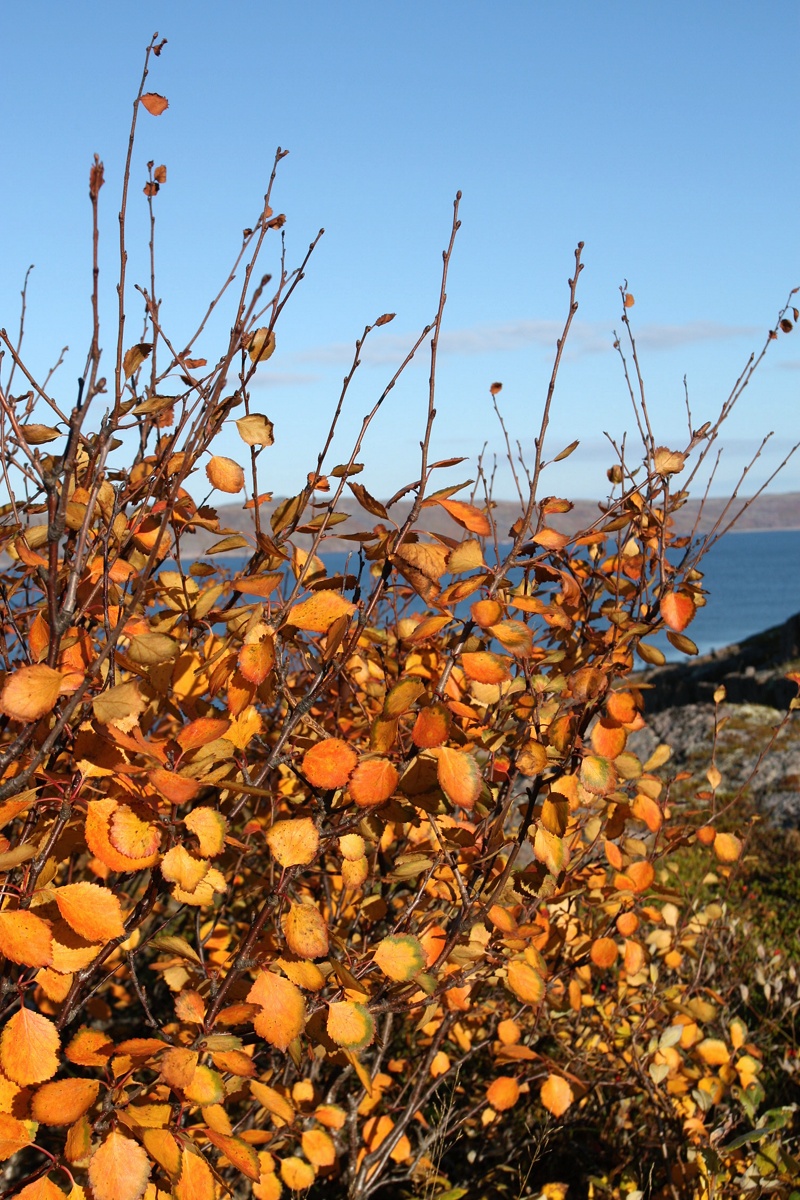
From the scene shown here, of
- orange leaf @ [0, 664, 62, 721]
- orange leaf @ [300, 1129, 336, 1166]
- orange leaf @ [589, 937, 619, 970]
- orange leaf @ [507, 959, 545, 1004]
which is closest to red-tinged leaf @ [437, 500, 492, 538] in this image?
orange leaf @ [0, 664, 62, 721]

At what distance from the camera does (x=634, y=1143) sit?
3.26 metres

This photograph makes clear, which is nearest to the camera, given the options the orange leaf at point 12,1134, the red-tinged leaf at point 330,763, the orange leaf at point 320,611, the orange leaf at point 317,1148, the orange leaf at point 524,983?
the orange leaf at point 12,1134

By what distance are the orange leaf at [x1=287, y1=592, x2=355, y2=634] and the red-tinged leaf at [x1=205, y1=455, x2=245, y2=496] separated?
249 mm

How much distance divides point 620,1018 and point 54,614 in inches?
110

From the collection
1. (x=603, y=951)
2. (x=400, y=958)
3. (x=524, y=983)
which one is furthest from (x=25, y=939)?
(x=603, y=951)

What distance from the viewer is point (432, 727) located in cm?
148

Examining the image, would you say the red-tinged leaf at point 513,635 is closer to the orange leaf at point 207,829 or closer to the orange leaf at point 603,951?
the orange leaf at point 207,829

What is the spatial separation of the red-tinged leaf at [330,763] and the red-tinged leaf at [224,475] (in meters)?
0.49

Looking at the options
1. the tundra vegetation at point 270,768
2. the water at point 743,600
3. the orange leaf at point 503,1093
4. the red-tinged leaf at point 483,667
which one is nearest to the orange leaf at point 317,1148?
the tundra vegetation at point 270,768

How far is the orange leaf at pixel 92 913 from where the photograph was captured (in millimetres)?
1266

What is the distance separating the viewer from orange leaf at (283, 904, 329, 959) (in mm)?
1459

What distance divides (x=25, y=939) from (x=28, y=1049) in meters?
0.20

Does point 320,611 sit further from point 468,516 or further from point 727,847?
point 727,847

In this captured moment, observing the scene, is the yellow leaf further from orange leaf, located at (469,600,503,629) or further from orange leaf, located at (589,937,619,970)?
orange leaf, located at (589,937,619,970)
